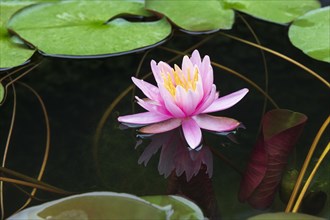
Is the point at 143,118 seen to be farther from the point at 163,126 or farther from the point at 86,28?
the point at 86,28

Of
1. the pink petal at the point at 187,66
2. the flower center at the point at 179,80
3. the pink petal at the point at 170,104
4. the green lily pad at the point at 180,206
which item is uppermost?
the pink petal at the point at 187,66

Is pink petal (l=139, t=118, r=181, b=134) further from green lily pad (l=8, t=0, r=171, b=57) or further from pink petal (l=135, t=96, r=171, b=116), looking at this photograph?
green lily pad (l=8, t=0, r=171, b=57)

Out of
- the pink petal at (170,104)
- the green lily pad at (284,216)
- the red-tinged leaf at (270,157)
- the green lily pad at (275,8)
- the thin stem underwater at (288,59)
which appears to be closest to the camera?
the green lily pad at (284,216)

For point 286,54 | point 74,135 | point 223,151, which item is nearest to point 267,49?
point 286,54

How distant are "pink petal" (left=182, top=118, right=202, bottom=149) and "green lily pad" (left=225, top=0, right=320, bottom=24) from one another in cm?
63

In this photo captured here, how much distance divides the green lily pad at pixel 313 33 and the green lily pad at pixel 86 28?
0.41 m

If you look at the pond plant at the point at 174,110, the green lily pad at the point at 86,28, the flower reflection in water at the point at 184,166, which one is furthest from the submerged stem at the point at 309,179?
the green lily pad at the point at 86,28

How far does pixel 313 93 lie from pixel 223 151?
1.19 feet

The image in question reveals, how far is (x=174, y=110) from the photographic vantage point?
1361mm

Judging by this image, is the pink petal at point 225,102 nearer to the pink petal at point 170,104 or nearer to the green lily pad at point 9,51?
the pink petal at point 170,104

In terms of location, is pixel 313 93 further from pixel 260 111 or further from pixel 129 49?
pixel 129 49

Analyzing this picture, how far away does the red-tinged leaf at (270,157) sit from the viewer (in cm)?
122

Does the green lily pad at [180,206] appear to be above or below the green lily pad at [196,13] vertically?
below

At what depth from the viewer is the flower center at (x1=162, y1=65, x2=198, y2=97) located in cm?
137
